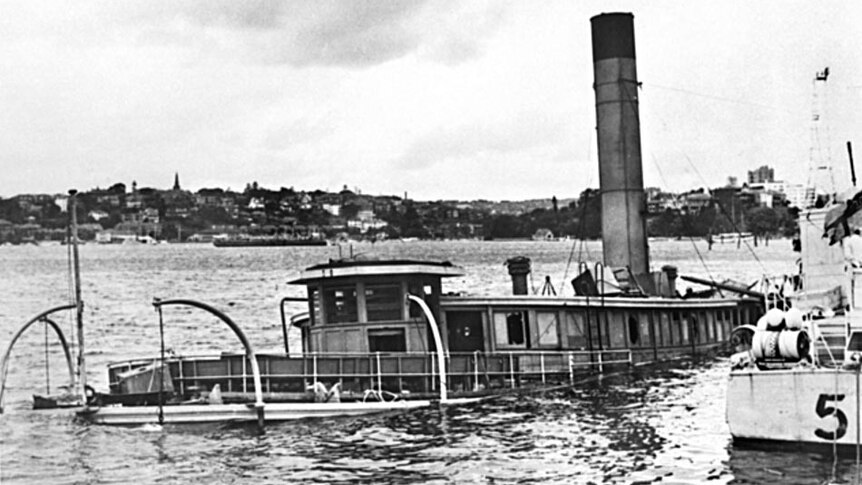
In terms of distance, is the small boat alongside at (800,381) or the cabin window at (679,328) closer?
the small boat alongside at (800,381)

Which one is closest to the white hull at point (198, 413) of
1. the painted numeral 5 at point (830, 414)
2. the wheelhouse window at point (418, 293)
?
the wheelhouse window at point (418, 293)

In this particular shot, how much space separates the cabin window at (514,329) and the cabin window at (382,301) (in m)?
3.58

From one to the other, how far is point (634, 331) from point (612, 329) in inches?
78.4

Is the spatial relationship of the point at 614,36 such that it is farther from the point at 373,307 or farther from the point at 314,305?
the point at 314,305

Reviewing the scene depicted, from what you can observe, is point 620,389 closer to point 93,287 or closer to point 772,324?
point 772,324

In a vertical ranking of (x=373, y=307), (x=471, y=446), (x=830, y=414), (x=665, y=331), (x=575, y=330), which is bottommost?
(x=471, y=446)

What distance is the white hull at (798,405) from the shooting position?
20312 mm

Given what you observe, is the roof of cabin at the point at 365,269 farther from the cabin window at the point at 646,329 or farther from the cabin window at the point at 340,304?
the cabin window at the point at 646,329

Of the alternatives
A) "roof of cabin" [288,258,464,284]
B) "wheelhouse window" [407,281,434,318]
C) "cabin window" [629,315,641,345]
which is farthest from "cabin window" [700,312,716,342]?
"roof of cabin" [288,258,464,284]

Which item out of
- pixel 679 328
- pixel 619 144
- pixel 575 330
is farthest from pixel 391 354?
pixel 619 144

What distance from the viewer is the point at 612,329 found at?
119 feet

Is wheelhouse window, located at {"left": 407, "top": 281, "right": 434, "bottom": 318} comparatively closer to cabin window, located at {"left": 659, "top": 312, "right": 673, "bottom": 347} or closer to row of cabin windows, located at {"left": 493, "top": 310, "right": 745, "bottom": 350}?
row of cabin windows, located at {"left": 493, "top": 310, "right": 745, "bottom": 350}

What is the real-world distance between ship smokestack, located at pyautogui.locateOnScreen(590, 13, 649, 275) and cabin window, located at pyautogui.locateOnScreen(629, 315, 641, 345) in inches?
223

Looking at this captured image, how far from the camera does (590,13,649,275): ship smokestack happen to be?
43594 mm
